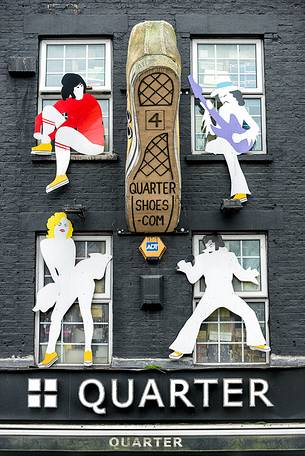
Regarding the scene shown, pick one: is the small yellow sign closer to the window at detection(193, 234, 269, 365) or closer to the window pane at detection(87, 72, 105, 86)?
the window at detection(193, 234, 269, 365)

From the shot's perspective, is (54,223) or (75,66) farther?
(75,66)

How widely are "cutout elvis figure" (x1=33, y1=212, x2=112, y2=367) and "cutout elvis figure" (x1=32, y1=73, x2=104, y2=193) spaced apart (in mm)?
672

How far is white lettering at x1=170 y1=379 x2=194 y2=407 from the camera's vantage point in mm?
11883

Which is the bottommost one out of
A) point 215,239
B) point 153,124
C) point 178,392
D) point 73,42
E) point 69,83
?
point 178,392

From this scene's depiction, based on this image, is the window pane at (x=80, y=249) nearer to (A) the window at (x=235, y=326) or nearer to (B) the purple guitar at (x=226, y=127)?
(A) the window at (x=235, y=326)

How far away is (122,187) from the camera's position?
1268 centimetres

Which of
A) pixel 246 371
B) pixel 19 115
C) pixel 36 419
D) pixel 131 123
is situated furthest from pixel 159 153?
pixel 36 419

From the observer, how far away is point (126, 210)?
1221 centimetres

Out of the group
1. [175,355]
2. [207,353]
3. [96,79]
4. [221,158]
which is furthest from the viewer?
[96,79]

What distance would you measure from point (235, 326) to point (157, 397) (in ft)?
5.14

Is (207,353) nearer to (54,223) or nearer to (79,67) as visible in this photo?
(54,223)

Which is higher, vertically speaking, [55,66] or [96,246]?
[55,66]

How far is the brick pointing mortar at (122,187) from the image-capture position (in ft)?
40.4

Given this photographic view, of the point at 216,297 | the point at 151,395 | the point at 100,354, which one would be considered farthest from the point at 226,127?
the point at 151,395
